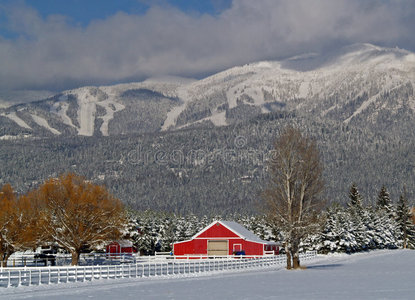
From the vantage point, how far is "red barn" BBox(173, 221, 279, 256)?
286 feet

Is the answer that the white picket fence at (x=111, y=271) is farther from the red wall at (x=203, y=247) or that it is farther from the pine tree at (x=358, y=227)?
the pine tree at (x=358, y=227)

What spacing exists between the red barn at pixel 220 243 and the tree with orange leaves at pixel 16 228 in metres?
29.8

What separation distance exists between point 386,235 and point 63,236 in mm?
68641

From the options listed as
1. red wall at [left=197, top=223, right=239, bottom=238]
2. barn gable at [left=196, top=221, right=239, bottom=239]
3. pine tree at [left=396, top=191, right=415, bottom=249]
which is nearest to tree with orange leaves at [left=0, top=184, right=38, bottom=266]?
barn gable at [left=196, top=221, right=239, bottom=239]

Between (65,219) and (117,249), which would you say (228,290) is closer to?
(65,219)

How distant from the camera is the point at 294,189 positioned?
56.5 metres

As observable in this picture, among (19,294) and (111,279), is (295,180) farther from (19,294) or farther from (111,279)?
Result: (19,294)

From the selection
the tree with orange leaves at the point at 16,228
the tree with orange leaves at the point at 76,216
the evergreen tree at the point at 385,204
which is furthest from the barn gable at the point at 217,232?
the evergreen tree at the point at 385,204

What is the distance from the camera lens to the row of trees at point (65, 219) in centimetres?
6012

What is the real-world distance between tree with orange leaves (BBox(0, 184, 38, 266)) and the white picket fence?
29.5ft

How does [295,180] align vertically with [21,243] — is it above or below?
above

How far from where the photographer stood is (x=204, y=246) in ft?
288

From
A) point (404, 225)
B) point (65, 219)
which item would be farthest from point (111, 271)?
point (404, 225)

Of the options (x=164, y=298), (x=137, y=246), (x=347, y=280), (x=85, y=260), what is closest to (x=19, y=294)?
(x=164, y=298)
